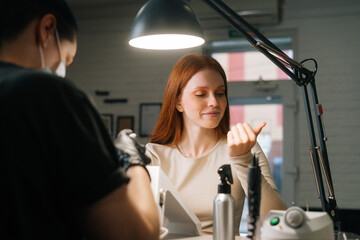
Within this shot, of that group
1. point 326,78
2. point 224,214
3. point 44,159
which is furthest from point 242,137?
point 326,78

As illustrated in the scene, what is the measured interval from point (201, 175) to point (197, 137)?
0.22m

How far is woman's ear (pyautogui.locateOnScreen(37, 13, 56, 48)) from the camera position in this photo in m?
0.91

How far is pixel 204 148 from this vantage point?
218 cm

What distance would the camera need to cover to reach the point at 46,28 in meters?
0.92

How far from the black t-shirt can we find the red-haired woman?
46.9 inches

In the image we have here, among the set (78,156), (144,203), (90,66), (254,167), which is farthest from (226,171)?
(90,66)

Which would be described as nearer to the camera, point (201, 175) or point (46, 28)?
point (46, 28)

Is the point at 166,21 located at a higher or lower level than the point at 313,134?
higher

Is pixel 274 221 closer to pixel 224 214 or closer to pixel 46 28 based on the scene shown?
pixel 224 214

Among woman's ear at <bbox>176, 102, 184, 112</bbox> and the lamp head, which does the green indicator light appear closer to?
the lamp head

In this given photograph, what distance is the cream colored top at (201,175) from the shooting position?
1.96 metres

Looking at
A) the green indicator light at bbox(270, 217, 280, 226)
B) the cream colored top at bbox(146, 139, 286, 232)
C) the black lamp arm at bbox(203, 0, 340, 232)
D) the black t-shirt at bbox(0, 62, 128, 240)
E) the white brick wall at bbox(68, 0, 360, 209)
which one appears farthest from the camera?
the white brick wall at bbox(68, 0, 360, 209)

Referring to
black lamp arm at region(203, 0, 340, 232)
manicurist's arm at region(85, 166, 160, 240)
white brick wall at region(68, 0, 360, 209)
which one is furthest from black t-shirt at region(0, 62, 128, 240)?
white brick wall at region(68, 0, 360, 209)

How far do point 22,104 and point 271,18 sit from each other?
4.30 meters
